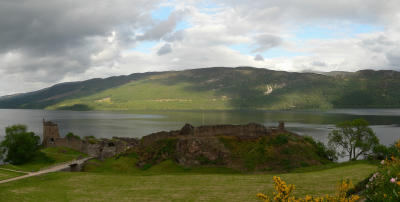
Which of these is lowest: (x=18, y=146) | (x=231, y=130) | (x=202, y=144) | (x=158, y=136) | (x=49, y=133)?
(x=18, y=146)

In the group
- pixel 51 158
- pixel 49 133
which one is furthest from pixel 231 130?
pixel 49 133

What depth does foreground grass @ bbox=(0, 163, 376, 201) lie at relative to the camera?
2162cm

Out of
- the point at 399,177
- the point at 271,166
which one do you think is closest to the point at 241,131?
the point at 271,166

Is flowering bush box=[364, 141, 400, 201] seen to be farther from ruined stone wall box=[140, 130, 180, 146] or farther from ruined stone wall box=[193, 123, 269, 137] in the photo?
ruined stone wall box=[140, 130, 180, 146]

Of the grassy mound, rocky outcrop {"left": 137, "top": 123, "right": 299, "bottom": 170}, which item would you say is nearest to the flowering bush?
the grassy mound

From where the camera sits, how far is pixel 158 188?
25.4 meters

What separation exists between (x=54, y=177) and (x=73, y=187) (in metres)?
7.32

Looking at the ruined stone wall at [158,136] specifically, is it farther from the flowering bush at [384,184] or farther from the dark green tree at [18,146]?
the flowering bush at [384,184]

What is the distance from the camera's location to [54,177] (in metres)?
33.1

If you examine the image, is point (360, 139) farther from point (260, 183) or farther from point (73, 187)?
point (73, 187)

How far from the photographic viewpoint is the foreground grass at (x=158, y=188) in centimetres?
2162

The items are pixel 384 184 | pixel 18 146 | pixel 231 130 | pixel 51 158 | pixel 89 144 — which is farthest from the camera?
pixel 89 144

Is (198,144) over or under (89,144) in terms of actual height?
over

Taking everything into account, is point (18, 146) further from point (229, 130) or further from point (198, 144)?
point (229, 130)
